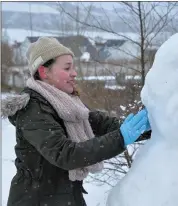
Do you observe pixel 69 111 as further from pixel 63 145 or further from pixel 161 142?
pixel 161 142

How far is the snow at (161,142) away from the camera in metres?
1.45

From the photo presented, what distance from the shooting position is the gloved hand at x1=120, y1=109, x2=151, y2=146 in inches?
62.3

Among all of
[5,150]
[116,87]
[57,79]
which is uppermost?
[57,79]

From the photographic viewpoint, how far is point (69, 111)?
5.88ft

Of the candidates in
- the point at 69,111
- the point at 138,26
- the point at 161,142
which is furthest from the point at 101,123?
the point at 138,26

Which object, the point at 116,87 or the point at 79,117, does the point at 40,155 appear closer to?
the point at 79,117

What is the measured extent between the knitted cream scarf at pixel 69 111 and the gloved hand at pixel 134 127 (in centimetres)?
29

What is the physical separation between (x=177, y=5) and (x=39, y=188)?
2395mm

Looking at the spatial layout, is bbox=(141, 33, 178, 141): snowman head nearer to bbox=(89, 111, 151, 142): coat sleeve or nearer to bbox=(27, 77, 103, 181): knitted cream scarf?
bbox=(27, 77, 103, 181): knitted cream scarf

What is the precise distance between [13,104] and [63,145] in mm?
→ 307

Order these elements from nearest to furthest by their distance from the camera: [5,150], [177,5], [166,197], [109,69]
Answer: [166,197]
[177,5]
[109,69]
[5,150]

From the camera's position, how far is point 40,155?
1802 millimetres

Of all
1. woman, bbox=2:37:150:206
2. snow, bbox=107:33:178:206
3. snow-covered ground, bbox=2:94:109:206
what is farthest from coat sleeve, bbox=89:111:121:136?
snow-covered ground, bbox=2:94:109:206

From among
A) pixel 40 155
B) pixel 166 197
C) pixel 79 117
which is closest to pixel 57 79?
pixel 79 117
